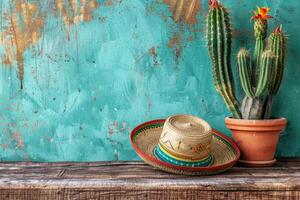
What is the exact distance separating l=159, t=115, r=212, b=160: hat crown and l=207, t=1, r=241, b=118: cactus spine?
205 millimetres

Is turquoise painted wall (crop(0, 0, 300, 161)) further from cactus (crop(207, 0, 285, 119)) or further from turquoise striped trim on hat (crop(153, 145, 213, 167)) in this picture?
turquoise striped trim on hat (crop(153, 145, 213, 167))

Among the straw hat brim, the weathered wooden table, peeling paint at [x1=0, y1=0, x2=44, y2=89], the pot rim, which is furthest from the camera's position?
peeling paint at [x1=0, y1=0, x2=44, y2=89]

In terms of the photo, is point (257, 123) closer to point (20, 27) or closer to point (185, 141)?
point (185, 141)

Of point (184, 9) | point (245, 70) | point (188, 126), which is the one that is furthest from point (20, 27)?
point (245, 70)

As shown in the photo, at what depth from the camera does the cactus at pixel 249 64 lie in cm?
157

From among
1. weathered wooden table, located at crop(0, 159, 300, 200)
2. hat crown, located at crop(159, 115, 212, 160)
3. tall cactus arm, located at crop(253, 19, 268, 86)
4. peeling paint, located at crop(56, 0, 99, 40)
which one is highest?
peeling paint, located at crop(56, 0, 99, 40)

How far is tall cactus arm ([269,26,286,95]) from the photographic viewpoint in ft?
5.20

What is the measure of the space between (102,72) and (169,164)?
500 mm

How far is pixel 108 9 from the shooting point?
172 centimetres

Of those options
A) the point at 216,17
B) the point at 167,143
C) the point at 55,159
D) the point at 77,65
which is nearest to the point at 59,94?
the point at 77,65

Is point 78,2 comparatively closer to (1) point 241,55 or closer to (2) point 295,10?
(1) point 241,55

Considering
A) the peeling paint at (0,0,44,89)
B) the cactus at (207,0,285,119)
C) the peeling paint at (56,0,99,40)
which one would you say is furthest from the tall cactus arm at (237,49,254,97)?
the peeling paint at (0,0,44,89)

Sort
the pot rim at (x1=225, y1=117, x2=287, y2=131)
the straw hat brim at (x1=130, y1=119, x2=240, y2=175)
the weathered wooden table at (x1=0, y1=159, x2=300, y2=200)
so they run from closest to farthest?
the weathered wooden table at (x1=0, y1=159, x2=300, y2=200)
the straw hat brim at (x1=130, y1=119, x2=240, y2=175)
the pot rim at (x1=225, y1=117, x2=287, y2=131)

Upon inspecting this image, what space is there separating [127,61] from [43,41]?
0.33 meters
